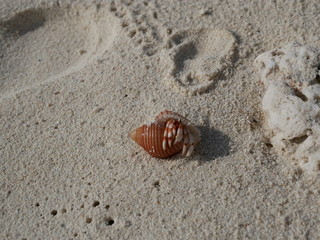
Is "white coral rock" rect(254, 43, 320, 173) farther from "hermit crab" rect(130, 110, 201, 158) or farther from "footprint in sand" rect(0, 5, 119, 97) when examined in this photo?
"footprint in sand" rect(0, 5, 119, 97)

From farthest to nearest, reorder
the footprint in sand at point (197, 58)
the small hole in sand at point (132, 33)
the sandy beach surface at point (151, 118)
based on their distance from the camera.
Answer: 1. the small hole in sand at point (132, 33)
2. the footprint in sand at point (197, 58)
3. the sandy beach surface at point (151, 118)

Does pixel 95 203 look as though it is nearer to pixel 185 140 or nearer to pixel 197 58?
pixel 185 140

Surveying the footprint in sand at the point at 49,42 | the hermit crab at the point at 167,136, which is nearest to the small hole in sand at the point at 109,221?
the hermit crab at the point at 167,136

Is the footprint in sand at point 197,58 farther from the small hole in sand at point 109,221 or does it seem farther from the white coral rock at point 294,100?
the small hole in sand at point 109,221

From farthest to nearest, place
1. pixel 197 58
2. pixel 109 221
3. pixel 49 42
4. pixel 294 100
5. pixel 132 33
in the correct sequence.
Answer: pixel 49 42 < pixel 132 33 < pixel 197 58 < pixel 294 100 < pixel 109 221

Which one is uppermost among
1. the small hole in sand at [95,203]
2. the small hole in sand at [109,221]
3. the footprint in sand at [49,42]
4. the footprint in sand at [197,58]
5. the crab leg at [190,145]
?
the footprint in sand at [49,42]

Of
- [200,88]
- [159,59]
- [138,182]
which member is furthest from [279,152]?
[159,59]

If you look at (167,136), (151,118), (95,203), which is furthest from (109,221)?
(151,118)
